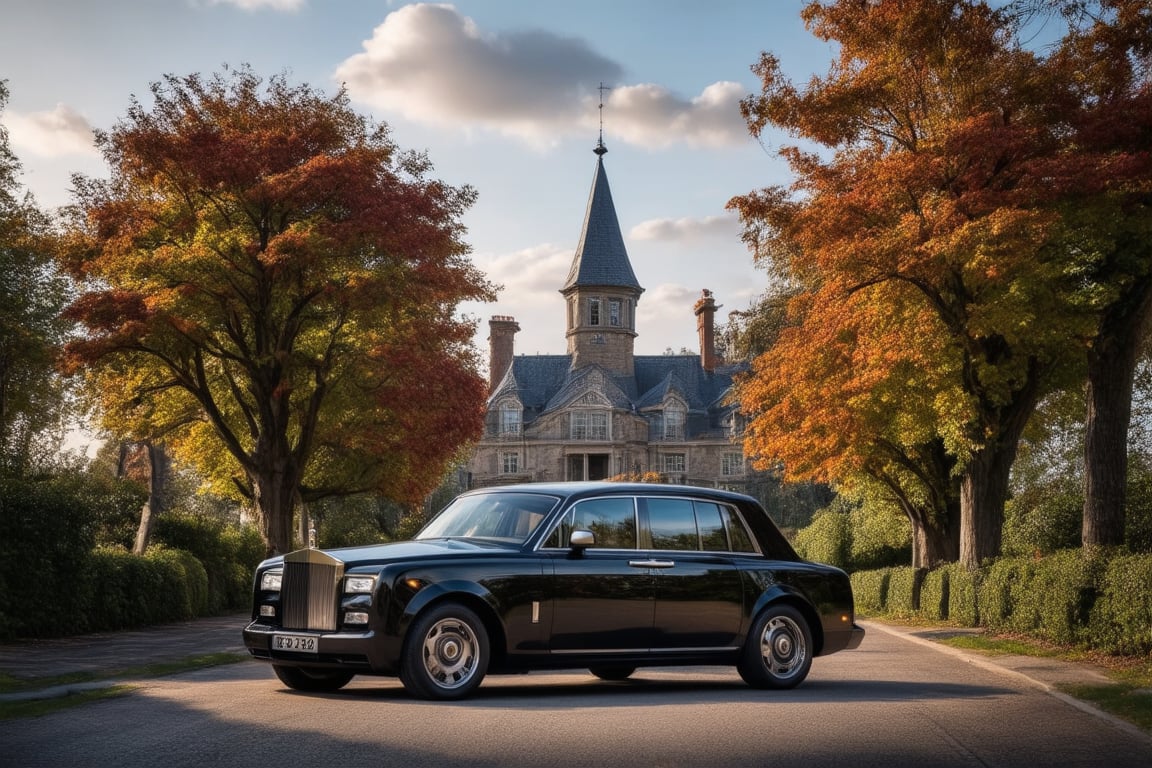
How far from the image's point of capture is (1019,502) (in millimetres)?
42875

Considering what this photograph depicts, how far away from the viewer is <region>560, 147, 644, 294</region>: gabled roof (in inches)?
4028

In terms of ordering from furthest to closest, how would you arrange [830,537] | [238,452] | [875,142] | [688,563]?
[830,537] → [238,452] → [875,142] → [688,563]

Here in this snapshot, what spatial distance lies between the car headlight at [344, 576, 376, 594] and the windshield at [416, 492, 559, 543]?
1.51 m

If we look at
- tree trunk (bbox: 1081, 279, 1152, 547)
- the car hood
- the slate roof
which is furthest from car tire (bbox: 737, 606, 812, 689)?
the slate roof

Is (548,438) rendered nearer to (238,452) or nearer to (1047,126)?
(238,452)

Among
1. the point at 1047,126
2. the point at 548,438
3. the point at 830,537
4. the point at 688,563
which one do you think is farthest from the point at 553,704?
Result: the point at 548,438

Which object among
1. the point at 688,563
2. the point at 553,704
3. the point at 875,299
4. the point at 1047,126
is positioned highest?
the point at 1047,126

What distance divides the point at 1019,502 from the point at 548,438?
5833cm

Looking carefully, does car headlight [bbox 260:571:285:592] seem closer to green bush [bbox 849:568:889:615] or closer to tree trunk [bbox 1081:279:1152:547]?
tree trunk [bbox 1081:279:1152:547]

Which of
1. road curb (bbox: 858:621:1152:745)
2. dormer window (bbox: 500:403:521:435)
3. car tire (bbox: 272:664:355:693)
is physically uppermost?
dormer window (bbox: 500:403:521:435)

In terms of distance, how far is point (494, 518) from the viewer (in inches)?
486

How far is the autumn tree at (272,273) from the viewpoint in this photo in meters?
27.2

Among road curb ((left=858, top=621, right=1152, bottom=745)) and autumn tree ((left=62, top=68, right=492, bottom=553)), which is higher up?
autumn tree ((left=62, top=68, right=492, bottom=553))

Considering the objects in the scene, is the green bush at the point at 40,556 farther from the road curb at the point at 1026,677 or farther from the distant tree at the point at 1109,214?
the distant tree at the point at 1109,214
